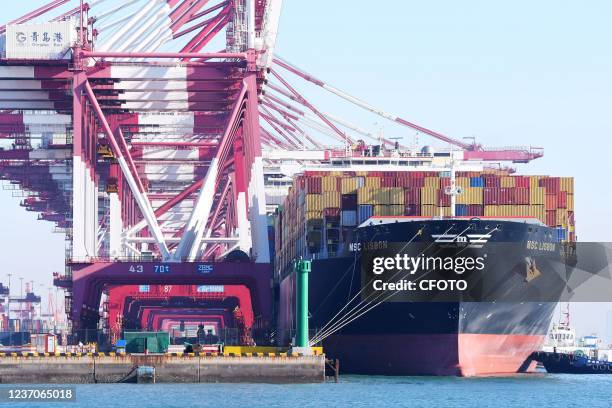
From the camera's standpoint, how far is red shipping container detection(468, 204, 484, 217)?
78.7 metres

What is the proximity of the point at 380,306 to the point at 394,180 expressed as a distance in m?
8.45

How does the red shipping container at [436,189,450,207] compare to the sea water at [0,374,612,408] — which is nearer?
the sea water at [0,374,612,408]

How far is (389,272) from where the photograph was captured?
247 feet

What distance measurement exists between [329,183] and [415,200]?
5.02 meters

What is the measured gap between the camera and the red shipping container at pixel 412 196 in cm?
7881

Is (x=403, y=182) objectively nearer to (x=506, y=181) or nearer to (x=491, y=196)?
(x=491, y=196)

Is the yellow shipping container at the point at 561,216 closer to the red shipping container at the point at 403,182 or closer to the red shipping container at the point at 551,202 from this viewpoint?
the red shipping container at the point at 551,202

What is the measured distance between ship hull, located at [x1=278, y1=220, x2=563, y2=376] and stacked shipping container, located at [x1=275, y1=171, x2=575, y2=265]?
7.26ft

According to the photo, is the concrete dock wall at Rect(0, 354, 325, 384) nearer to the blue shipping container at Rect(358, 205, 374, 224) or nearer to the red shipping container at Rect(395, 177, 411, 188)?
the blue shipping container at Rect(358, 205, 374, 224)

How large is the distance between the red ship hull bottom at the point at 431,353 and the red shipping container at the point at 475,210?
6.51m

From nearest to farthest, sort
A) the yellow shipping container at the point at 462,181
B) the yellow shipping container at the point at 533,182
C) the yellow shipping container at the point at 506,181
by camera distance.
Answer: the yellow shipping container at the point at 506,181 < the yellow shipping container at the point at 462,181 < the yellow shipping container at the point at 533,182

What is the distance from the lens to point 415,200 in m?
78.9

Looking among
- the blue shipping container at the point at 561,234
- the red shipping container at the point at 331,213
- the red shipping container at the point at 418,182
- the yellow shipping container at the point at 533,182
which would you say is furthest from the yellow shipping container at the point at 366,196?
the blue shipping container at the point at 561,234

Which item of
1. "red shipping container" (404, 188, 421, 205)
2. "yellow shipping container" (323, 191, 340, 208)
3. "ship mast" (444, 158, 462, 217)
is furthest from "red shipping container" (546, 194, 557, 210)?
"yellow shipping container" (323, 191, 340, 208)
